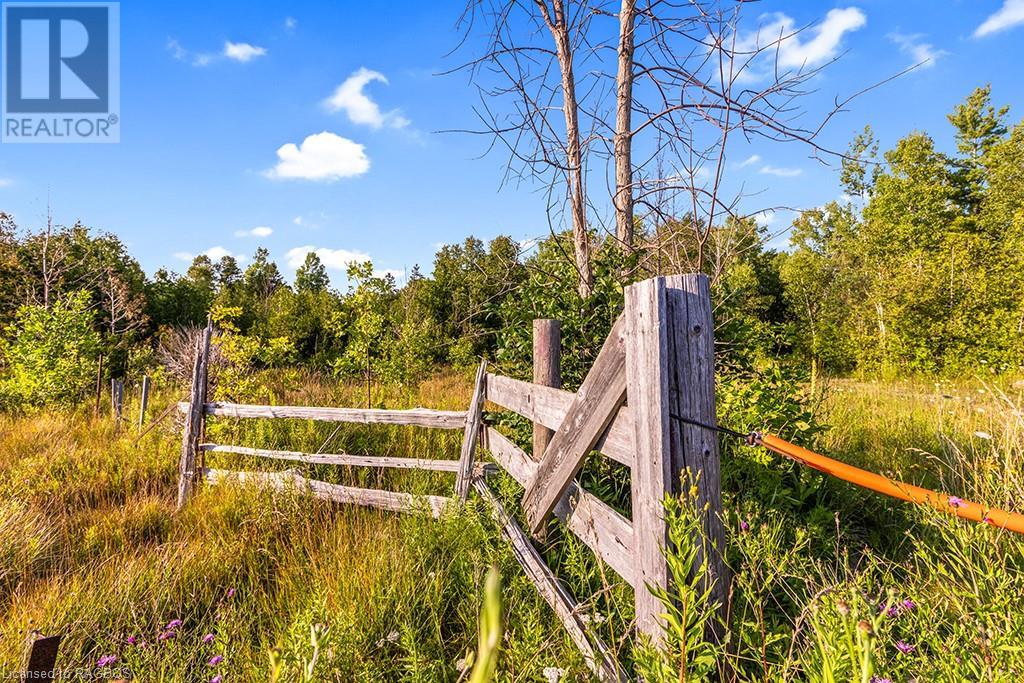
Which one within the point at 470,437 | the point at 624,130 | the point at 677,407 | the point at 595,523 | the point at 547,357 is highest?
the point at 624,130

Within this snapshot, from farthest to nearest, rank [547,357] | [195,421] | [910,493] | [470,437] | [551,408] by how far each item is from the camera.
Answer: [195,421], [470,437], [547,357], [551,408], [910,493]

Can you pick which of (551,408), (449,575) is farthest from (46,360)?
(551,408)

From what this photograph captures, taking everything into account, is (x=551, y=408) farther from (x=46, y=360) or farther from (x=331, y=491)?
(x=46, y=360)

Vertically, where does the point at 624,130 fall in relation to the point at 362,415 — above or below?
above

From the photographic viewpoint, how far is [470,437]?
13.6 ft

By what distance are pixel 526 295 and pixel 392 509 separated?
85.7 inches

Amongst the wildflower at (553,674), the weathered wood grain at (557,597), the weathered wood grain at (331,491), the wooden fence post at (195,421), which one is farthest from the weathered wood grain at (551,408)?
the wooden fence post at (195,421)

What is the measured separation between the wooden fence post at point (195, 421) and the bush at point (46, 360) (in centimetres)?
403

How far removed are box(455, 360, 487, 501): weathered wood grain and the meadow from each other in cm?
35

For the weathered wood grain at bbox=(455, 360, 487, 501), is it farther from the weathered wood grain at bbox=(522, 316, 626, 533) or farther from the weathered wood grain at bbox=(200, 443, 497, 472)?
the weathered wood grain at bbox=(522, 316, 626, 533)

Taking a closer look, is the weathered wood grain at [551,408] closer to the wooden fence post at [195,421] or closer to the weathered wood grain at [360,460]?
the weathered wood grain at [360,460]

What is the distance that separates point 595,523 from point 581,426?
461 millimetres

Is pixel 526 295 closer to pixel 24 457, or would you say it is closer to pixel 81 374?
pixel 24 457

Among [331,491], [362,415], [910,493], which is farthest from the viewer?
[362,415]
